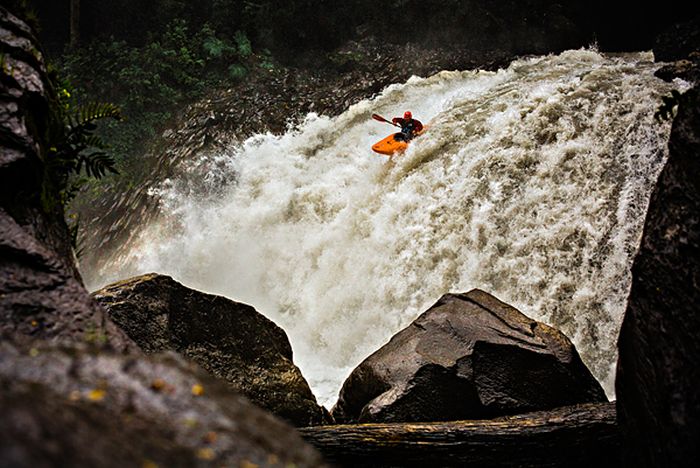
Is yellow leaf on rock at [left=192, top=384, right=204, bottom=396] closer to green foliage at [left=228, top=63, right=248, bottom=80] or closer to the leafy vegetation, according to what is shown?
the leafy vegetation

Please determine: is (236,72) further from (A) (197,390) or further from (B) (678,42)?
(A) (197,390)

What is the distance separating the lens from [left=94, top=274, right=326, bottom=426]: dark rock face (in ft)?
13.5

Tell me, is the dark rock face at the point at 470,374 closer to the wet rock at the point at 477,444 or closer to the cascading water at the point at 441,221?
the wet rock at the point at 477,444

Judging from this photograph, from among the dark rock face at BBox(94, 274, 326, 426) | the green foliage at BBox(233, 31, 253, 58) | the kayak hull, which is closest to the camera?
the dark rock face at BBox(94, 274, 326, 426)

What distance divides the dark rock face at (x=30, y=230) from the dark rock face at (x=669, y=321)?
205 cm

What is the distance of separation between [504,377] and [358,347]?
9.76 ft

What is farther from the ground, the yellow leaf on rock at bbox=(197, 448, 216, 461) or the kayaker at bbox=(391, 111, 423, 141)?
the kayaker at bbox=(391, 111, 423, 141)

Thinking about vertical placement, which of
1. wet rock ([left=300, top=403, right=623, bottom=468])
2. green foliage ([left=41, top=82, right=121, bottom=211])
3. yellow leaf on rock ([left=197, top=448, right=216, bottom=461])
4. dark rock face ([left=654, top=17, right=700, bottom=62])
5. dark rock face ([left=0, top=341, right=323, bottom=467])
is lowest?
wet rock ([left=300, top=403, right=623, bottom=468])

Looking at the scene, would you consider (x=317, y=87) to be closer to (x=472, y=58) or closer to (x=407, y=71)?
(x=407, y=71)

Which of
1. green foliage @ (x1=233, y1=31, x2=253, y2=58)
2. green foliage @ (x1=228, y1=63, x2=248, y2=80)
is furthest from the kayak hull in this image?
green foliage @ (x1=233, y1=31, x2=253, y2=58)

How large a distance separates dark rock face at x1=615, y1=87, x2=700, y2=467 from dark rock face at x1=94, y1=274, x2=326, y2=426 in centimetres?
263

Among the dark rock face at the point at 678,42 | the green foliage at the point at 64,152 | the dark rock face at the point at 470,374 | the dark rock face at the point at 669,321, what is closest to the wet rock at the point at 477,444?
the dark rock face at the point at 669,321

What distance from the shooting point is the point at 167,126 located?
484 inches

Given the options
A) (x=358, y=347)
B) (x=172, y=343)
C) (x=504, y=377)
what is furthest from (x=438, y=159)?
(x=172, y=343)
